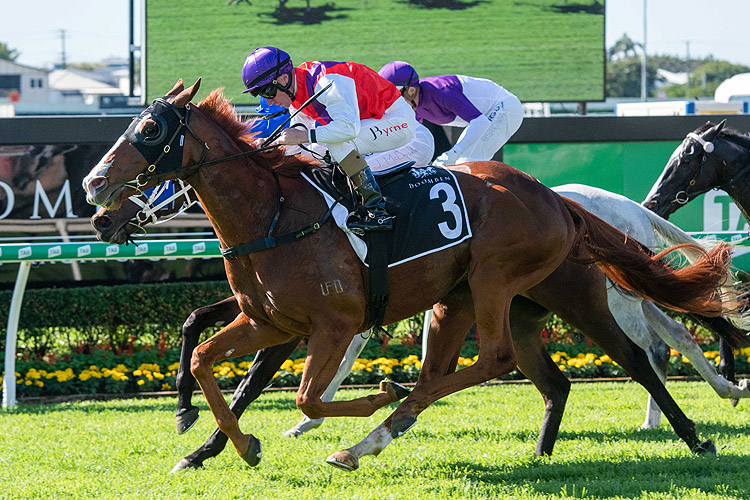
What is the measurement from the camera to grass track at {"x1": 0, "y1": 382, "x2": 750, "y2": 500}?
4141mm

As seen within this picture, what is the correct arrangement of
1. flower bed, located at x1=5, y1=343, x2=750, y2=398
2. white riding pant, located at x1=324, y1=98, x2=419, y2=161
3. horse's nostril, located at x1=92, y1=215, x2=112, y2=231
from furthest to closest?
flower bed, located at x1=5, y1=343, x2=750, y2=398 < white riding pant, located at x1=324, y1=98, x2=419, y2=161 < horse's nostril, located at x1=92, y1=215, x2=112, y2=231

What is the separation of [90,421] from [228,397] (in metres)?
1.29

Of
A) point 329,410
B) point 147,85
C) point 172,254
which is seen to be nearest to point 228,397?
point 172,254

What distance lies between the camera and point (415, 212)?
430cm

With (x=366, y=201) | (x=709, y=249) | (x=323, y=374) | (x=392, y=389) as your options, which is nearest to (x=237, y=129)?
(x=366, y=201)

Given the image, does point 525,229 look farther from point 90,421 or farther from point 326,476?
point 90,421

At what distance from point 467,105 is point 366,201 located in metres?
1.91

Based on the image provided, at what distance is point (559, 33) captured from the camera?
11180mm

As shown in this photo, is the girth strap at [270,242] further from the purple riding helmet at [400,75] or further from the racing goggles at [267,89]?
the purple riding helmet at [400,75]

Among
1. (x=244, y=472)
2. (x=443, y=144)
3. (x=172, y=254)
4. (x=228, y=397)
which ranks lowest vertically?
(x=228, y=397)

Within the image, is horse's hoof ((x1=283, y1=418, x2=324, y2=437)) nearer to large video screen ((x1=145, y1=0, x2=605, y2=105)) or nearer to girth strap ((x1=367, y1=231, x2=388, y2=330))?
girth strap ((x1=367, y1=231, x2=388, y2=330))

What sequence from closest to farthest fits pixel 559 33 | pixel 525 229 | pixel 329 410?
pixel 329 410
pixel 525 229
pixel 559 33

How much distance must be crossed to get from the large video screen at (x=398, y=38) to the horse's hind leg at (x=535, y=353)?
5994 millimetres

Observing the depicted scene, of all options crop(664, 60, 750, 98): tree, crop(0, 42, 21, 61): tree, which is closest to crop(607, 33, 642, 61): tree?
crop(664, 60, 750, 98): tree
